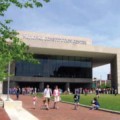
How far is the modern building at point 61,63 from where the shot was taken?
65812 millimetres

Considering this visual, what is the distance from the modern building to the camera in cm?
6581

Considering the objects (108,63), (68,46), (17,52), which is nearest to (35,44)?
(68,46)

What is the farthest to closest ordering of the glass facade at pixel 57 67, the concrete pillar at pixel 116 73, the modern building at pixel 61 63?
the glass facade at pixel 57 67 → the concrete pillar at pixel 116 73 → the modern building at pixel 61 63

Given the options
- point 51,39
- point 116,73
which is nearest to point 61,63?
point 51,39

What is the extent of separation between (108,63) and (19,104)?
59219 mm

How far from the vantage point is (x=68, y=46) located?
65062 millimetres

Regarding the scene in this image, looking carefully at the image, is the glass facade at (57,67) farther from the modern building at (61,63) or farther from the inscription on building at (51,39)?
the inscription on building at (51,39)

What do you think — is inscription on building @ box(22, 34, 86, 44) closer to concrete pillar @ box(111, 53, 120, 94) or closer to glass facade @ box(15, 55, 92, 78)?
glass facade @ box(15, 55, 92, 78)

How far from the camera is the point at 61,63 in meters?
71.8

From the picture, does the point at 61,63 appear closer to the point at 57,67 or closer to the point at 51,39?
the point at 57,67

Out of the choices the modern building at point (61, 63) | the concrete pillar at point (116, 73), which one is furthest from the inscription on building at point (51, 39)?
the concrete pillar at point (116, 73)

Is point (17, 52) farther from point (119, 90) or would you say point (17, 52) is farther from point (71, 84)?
point (71, 84)

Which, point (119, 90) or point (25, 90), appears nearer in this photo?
point (25, 90)

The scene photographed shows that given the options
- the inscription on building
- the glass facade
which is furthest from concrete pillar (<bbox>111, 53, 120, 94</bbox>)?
the inscription on building
